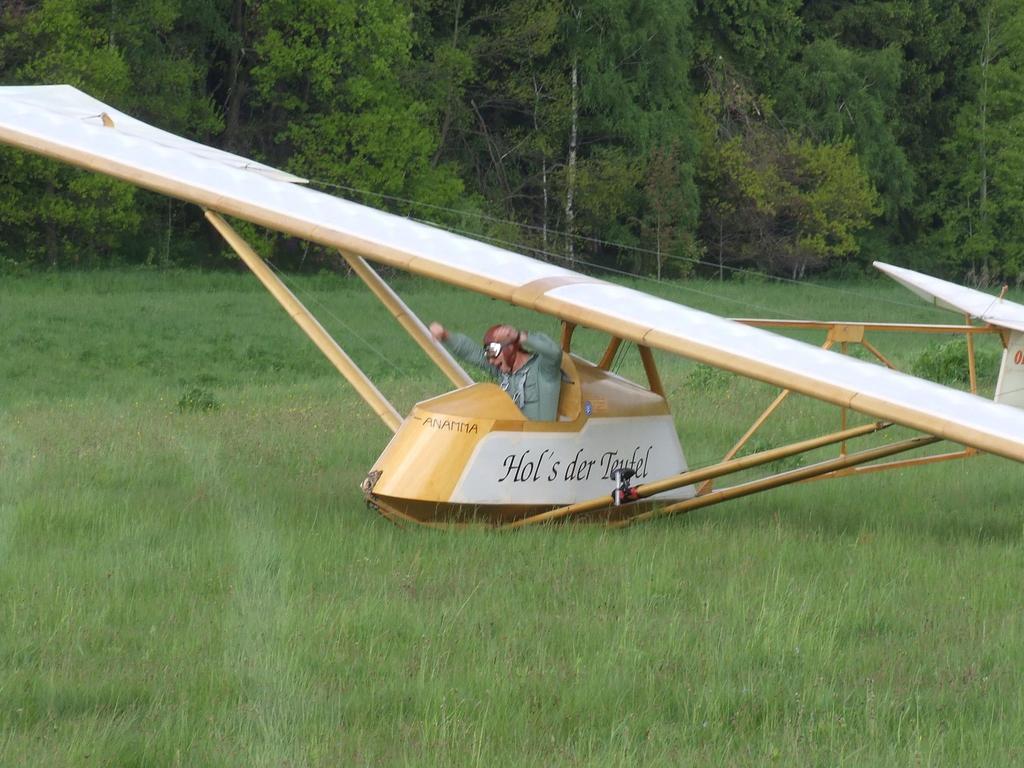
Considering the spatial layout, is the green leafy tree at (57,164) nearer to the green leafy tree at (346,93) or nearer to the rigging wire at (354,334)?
the rigging wire at (354,334)

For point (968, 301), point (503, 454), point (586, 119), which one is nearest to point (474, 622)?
point (503, 454)

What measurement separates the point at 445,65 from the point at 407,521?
42.1 meters

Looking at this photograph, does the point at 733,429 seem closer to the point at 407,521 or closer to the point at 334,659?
the point at 407,521

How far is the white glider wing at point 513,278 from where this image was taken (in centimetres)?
905

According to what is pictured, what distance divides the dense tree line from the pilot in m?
19.1

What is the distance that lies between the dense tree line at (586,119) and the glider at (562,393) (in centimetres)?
1822

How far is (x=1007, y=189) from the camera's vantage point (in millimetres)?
67938

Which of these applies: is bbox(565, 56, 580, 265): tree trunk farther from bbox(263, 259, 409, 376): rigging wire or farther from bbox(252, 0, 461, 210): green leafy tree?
bbox(263, 259, 409, 376): rigging wire

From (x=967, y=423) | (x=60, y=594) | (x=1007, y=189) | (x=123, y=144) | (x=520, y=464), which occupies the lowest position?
(x=60, y=594)

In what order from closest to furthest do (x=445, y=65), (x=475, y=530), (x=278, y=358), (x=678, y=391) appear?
(x=475, y=530) < (x=678, y=391) < (x=278, y=358) < (x=445, y=65)

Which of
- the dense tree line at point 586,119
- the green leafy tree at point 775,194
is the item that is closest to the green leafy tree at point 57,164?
the dense tree line at point 586,119

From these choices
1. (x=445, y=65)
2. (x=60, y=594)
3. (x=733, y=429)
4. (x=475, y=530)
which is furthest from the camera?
(x=445, y=65)

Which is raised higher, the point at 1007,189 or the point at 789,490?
the point at 1007,189

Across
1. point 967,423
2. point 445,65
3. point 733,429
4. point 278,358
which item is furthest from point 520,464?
Answer: point 445,65
